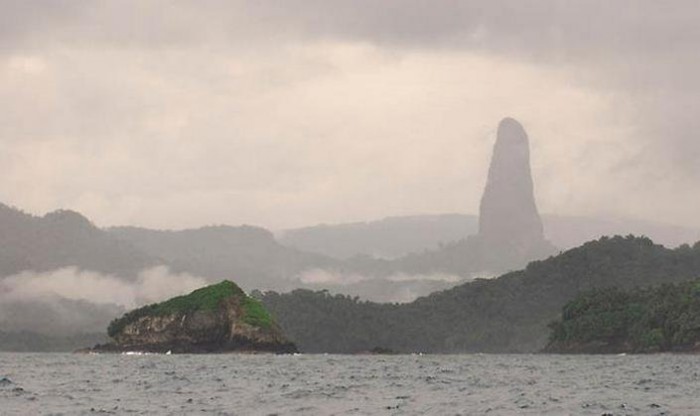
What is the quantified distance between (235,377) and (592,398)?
51732 mm

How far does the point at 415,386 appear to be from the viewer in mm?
111375

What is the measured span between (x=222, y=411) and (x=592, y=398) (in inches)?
1268

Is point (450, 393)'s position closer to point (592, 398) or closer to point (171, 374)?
point (592, 398)

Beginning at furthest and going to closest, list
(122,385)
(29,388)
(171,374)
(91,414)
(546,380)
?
1. (171,374)
2. (546,380)
3. (122,385)
4. (29,388)
5. (91,414)

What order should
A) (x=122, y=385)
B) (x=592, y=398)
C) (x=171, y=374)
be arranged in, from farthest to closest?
(x=171, y=374)
(x=122, y=385)
(x=592, y=398)

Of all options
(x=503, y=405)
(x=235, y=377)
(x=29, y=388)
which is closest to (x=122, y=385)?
(x=29, y=388)

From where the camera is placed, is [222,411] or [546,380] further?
[546,380]

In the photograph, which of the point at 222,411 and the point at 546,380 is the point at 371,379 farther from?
the point at 222,411

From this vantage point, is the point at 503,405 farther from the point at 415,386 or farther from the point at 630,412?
the point at 415,386

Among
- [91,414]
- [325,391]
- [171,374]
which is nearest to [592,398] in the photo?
[325,391]

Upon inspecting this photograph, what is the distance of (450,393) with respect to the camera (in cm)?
9850

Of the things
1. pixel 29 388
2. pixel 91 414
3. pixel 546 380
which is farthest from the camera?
pixel 546 380

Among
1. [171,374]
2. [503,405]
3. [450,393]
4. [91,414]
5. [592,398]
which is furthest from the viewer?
[171,374]

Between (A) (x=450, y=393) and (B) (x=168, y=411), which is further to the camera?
(A) (x=450, y=393)
